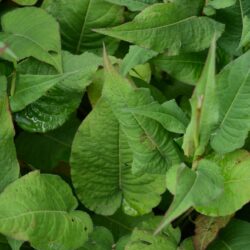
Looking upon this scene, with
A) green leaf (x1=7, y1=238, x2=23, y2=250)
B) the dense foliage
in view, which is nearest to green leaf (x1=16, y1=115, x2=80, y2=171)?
the dense foliage

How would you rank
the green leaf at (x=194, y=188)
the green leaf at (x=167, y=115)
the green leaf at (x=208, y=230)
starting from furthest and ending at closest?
the green leaf at (x=208, y=230)
the green leaf at (x=167, y=115)
the green leaf at (x=194, y=188)

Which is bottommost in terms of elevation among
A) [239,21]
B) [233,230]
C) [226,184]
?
[233,230]

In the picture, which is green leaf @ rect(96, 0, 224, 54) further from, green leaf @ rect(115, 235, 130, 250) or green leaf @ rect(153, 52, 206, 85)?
green leaf @ rect(115, 235, 130, 250)

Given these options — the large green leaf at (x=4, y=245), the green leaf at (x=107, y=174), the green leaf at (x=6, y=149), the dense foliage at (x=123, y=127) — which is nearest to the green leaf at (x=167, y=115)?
the dense foliage at (x=123, y=127)

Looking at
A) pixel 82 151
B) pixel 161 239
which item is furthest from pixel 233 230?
pixel 82 151

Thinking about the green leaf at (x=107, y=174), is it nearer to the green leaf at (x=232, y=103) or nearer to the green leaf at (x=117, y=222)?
the green leaf at (x=117, y=222)

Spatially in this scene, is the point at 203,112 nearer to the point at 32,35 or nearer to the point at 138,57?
the point at 138,57

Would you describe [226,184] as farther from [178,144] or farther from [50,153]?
[50,153]
